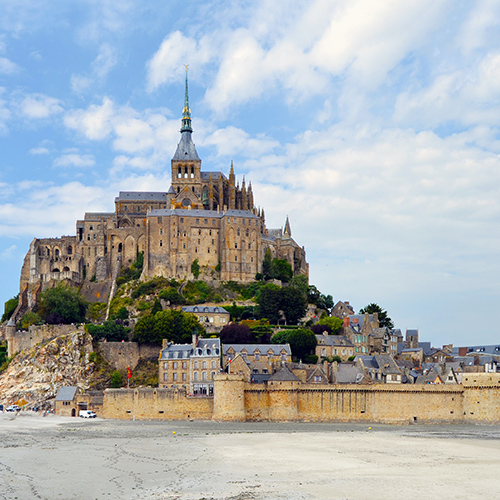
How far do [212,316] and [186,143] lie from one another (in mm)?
32671

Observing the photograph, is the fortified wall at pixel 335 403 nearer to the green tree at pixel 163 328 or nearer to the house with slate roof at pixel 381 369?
the house with slate roof at pixel 381 369

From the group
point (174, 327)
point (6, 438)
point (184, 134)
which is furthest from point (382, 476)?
point (184, 134)

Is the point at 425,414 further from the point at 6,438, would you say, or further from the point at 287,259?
the point at 287,259

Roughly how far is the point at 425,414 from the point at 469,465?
24.0 m

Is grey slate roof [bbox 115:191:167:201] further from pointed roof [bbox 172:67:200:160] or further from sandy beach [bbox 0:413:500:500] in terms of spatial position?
sandy beach [bbox 0:413:500:500]

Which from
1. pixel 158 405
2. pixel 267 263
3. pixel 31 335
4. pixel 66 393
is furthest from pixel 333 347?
pixel 31 335

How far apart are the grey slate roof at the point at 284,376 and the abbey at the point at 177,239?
97.9ft

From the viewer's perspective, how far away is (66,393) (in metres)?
62.3

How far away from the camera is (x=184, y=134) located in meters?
104

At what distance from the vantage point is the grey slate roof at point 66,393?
61.7 m

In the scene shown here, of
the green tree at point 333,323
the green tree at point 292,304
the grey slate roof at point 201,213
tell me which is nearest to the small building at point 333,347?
the green tree at point 333,323

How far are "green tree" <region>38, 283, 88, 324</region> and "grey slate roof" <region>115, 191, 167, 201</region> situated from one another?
20.6m

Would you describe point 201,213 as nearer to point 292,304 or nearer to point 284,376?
point 292,304

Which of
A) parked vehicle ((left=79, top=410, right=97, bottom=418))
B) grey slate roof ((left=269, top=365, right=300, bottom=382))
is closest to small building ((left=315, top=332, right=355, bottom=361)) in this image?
grey slate roof ((left=269, top=365, right=300, bottom=382))
